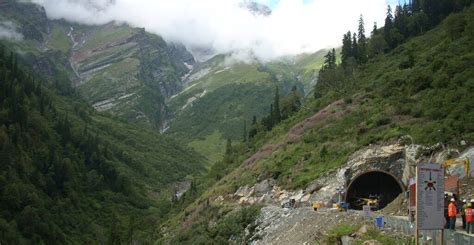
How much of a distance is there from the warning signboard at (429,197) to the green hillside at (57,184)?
294 ft

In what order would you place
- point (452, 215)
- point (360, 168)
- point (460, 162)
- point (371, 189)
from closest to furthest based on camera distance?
1. point (452, 215)
2. point (460, 162)
3. point (371, 189)
4. point (360, 168)

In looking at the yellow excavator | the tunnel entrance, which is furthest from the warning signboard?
the tunnel entrance

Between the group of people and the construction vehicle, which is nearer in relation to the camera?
the group of people

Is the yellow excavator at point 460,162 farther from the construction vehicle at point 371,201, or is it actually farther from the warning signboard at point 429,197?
the warning signboard at point 429,197

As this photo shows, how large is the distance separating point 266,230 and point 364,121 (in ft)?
66.8

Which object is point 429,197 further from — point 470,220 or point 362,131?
point 362,131

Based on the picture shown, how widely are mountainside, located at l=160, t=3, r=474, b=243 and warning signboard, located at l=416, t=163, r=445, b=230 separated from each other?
20.1m

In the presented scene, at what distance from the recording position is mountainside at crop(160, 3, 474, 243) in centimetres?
4338

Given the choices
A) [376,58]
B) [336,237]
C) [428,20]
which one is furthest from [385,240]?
[428,20]

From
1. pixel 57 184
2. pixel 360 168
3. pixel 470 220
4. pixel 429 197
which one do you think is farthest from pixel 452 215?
pixel 57 184

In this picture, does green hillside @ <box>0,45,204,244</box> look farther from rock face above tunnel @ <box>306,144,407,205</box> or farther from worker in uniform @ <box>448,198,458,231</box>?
worker in uniform @ <box>448,198,458,231</box>

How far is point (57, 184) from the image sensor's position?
154m

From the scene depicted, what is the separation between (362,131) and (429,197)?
37.0m

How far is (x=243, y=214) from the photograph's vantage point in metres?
50.0
